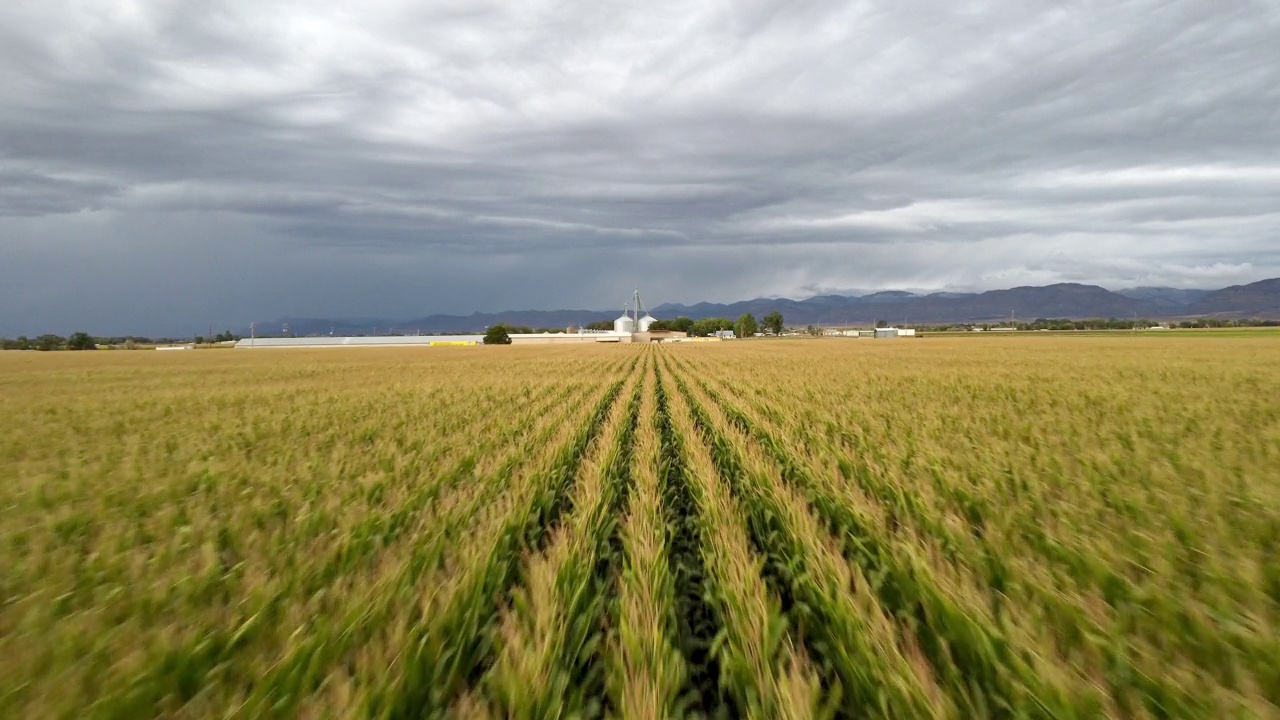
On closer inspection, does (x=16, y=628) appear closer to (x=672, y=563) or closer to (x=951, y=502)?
(x=672, y=563)

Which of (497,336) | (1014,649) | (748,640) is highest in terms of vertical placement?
(1014,649)

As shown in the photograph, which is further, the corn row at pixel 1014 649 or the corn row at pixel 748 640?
the corn row at pixel 748 640

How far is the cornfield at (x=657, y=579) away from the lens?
88.2 inches

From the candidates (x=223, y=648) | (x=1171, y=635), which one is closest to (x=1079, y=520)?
(x=1171, y=635)

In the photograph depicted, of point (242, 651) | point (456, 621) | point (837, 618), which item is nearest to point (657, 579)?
point (837, 618)

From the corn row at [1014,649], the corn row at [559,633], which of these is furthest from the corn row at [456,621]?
the corn row at [1014,649]

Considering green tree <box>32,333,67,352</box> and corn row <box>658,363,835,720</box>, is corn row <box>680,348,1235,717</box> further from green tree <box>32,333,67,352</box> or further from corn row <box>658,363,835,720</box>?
green tree <box>32,333,67,352</box>

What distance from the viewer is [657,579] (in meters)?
3.26

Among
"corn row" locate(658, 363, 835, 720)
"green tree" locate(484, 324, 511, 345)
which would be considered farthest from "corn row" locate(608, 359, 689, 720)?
"green tree" locate(484, 324, 511, 345)

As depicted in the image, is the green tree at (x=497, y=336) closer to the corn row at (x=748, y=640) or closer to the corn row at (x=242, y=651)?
the corn row at (x=748, y=640)

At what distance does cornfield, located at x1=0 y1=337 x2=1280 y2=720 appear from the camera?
2240mm

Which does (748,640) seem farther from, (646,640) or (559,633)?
(559,633)

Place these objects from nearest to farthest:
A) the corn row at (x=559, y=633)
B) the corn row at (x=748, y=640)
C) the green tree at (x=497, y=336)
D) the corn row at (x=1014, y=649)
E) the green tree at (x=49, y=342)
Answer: the corn row at (x=1014, y=649) → the corn row at (x=748, y=640) → the corn row at (x=559, y=633) → the green tree at (x=49, y=342) → the green tree at (x=497, y=336)

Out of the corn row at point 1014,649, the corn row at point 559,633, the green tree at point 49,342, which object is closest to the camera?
the corn row at point 1014,649
